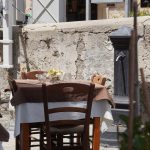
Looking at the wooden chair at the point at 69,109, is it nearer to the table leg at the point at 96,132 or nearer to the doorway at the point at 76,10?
the table leg at the point at 96,132

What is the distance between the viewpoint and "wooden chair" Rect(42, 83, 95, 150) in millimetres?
4176

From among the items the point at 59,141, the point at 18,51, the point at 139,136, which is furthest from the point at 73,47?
the point at 139,136

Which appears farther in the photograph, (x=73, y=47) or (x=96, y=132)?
(x=73, y=47)

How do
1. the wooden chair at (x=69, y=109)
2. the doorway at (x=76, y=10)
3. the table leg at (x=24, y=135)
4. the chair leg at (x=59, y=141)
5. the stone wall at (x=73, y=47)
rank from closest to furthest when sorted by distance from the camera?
1. the wooden chair at (x=69, y=109)
2. the table leg at (x=24, y=135)
3. the chair leg at (x=59, y=141)
4. the stone wall at (x=73, y=47)
5. the doorway at (x=76, y=10)

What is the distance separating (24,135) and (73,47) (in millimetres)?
2953

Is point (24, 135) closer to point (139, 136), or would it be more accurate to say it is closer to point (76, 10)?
point (139, 136)

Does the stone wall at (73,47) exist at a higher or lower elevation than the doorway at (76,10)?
lower

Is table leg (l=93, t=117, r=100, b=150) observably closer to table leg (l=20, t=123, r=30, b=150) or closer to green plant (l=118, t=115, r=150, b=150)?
table leg (l=20, t=123, r=30, b=150)

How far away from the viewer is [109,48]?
6.81 meters

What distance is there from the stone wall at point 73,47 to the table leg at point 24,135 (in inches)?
103

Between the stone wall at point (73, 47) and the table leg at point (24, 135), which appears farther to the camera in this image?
the stone wall at point (73, 47)

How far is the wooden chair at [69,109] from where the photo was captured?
4176mm

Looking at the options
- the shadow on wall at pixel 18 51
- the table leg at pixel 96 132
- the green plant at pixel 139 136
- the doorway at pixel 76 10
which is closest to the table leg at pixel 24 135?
the table leg at pixel 96 132

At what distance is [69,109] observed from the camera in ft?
13.9
